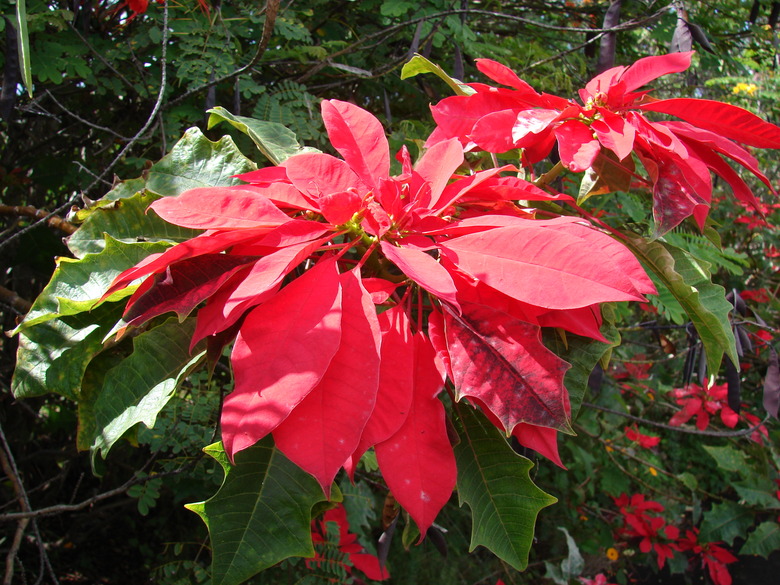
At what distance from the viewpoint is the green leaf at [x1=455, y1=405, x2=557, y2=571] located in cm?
50

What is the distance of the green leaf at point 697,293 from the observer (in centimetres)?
59

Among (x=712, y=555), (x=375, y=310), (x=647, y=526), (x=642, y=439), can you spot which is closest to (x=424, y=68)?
(x=375, y=310)

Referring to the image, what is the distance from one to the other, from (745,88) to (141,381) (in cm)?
360

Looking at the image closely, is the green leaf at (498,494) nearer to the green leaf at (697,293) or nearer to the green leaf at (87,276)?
the green leaf at (697,293)

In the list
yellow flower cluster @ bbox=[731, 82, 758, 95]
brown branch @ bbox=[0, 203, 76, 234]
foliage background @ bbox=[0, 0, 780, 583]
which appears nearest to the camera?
brown branch @ bbox=[0, 203, 76, 234]

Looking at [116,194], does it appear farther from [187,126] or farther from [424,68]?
[187,126]

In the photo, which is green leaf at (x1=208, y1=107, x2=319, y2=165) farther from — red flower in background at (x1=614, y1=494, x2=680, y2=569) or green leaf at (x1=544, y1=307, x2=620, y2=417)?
red flower in background at (x1=614, y1=494, x2=680, y2=569)

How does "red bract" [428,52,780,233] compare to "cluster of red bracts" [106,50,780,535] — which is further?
"red bract" [428,52,780,233]

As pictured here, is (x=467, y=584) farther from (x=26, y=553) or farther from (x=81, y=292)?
(x=81, y=292)

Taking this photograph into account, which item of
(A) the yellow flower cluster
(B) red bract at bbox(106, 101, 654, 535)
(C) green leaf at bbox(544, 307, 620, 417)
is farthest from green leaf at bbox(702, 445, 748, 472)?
(B) red bract at bbox(106, 101, 654, 535)

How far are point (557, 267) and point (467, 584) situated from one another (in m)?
1.80

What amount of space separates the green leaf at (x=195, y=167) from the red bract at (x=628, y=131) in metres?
0.23

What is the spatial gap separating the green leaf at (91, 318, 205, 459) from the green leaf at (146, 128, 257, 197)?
0.19 meters

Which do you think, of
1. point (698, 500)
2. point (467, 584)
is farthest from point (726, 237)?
point (467, 584)
